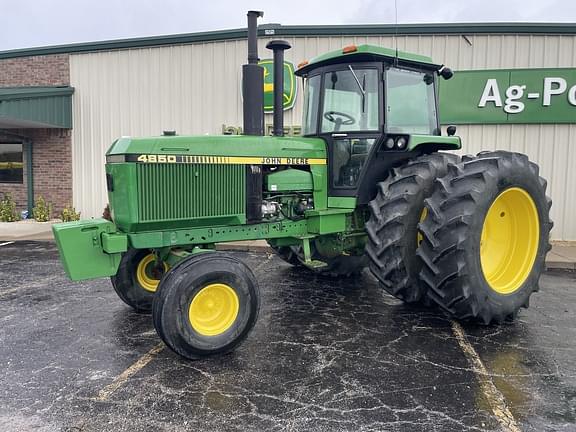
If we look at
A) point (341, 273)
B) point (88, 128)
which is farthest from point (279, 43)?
point (88, 128)

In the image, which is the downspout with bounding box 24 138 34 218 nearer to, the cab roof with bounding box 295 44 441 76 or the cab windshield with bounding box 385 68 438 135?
the cab roof with bounding box 295 44 441 76

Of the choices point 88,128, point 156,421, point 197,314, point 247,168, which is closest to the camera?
point 156,421

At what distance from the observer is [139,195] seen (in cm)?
423

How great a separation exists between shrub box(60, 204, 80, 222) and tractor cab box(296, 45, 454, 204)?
27.3ft

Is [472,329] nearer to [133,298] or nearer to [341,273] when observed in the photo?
[341,273]

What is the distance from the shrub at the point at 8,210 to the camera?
12.6 metres

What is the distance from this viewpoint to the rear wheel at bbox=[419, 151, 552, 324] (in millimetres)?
4547

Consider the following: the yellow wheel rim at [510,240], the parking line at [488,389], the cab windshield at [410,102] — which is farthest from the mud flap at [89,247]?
the yellow wheel rim at [510,240]

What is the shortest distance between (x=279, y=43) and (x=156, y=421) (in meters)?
3.51

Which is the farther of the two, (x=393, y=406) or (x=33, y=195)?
(x=33, y=195)

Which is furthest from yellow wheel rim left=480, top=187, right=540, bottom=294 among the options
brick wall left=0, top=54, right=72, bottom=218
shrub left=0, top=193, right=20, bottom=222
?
shrub left=0, top=193, right=20, bottom=222

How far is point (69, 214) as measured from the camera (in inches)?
470

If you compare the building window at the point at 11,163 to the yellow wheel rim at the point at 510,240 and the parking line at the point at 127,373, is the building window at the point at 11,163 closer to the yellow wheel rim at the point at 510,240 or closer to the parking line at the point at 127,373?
the parking line at the point at 127,373

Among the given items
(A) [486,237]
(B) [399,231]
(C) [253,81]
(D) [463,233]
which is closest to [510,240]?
(A) [486,237]
